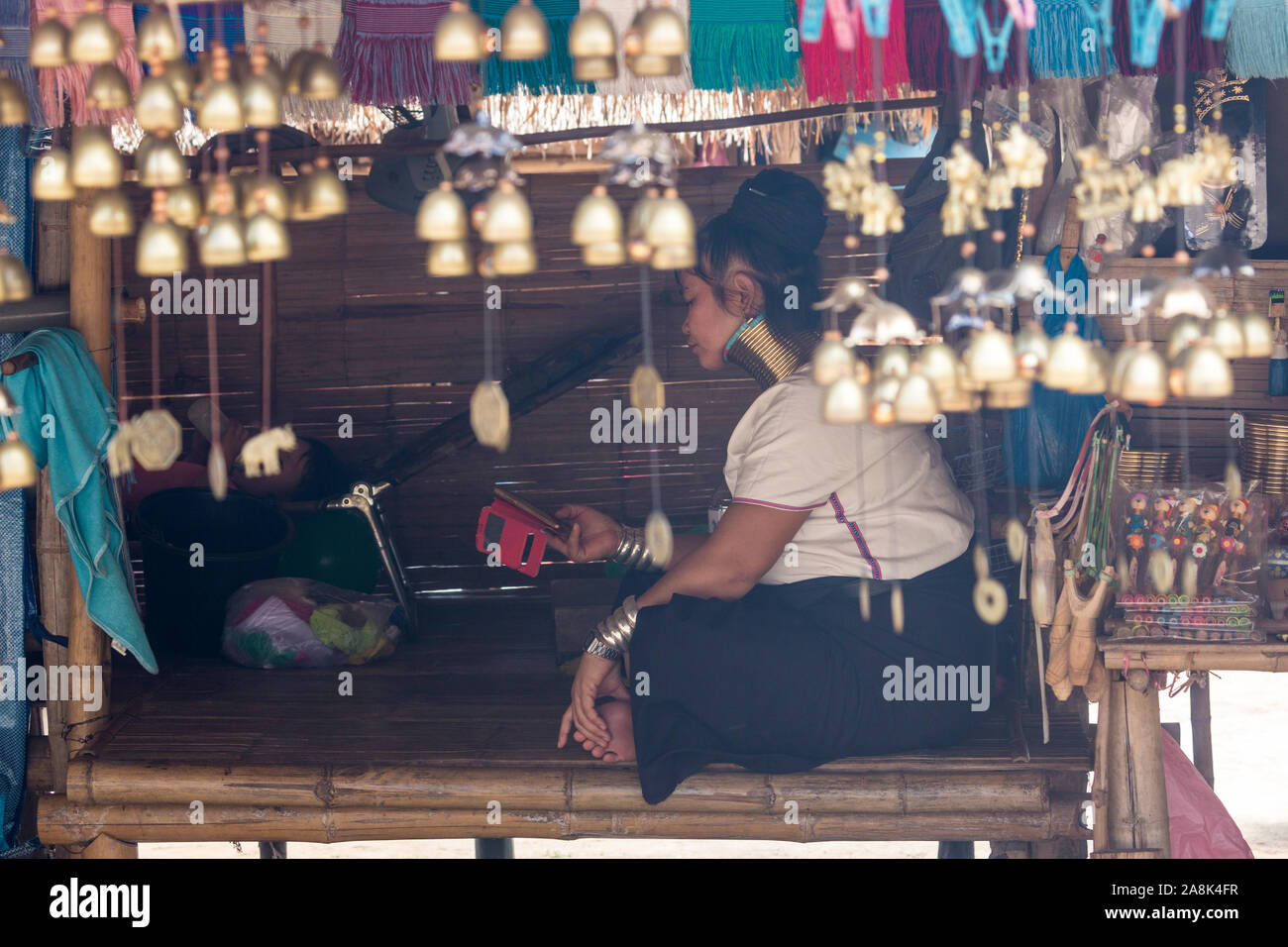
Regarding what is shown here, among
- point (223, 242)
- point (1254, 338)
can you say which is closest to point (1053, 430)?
point (1254, 338)

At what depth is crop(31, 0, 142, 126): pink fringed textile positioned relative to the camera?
123 inches

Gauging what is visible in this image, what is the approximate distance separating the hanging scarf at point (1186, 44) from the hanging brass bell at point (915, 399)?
1.16 m

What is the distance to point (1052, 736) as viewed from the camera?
385cm

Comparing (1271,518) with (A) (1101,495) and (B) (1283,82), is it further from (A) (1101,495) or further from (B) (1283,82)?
(B) (1283,82)

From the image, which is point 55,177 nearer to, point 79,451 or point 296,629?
point 79,451

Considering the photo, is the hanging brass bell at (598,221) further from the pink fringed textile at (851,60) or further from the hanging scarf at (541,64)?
the pink fringed textile at (851,60)

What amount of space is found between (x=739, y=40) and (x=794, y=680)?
165 centimetres

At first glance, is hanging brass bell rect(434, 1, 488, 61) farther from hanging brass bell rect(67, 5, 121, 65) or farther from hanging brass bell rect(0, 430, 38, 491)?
hanging brass bell rect(0, 430, 38, 491)

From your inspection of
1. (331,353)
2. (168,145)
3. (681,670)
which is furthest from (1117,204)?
(331,353)

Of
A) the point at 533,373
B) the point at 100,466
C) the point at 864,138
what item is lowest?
the point at 100,466

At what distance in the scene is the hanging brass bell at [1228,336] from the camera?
2709 mm

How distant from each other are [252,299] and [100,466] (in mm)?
2215

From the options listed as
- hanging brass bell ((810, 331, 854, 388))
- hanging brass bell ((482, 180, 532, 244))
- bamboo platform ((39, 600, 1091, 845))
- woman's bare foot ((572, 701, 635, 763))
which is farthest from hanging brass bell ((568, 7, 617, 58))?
bamboo platform ((39, 600, 1091, 845))

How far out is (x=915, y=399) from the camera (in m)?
2.68
